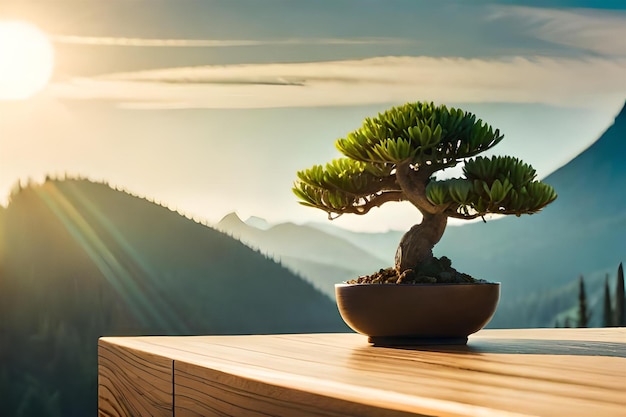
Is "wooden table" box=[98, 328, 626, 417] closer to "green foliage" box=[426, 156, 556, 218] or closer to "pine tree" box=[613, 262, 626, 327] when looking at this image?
"green foliage" box=[426, 156, 556, 218]

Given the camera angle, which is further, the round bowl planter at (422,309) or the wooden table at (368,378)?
the round bowl planter at (422,309)

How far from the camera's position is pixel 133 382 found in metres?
1.15

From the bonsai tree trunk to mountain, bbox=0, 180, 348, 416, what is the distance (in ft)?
9.55

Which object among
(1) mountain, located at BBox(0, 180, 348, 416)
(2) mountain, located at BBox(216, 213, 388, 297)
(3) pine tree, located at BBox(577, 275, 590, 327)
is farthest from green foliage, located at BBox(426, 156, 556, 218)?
(3) pine tree, located at BBox(577, 275, 590, 327)

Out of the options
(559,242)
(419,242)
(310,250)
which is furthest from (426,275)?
(559,242)

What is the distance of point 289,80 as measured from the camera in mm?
4098

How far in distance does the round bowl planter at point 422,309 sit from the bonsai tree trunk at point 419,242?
0.08 m

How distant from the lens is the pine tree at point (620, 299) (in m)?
4.26

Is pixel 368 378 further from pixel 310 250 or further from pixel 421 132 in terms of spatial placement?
pixel 310 250

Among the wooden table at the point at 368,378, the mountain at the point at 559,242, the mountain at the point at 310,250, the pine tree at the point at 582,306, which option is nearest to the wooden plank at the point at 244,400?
the wooden table at the point at 368,378

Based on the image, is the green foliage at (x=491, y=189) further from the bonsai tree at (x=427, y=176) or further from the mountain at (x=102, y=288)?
A: the mountain at (x=102, y=288)

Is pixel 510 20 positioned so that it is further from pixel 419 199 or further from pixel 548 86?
pixel 419 199

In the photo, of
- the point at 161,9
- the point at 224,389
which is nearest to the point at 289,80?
the point at 161,9

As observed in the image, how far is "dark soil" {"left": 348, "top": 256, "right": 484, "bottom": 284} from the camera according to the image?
3.69 ft
